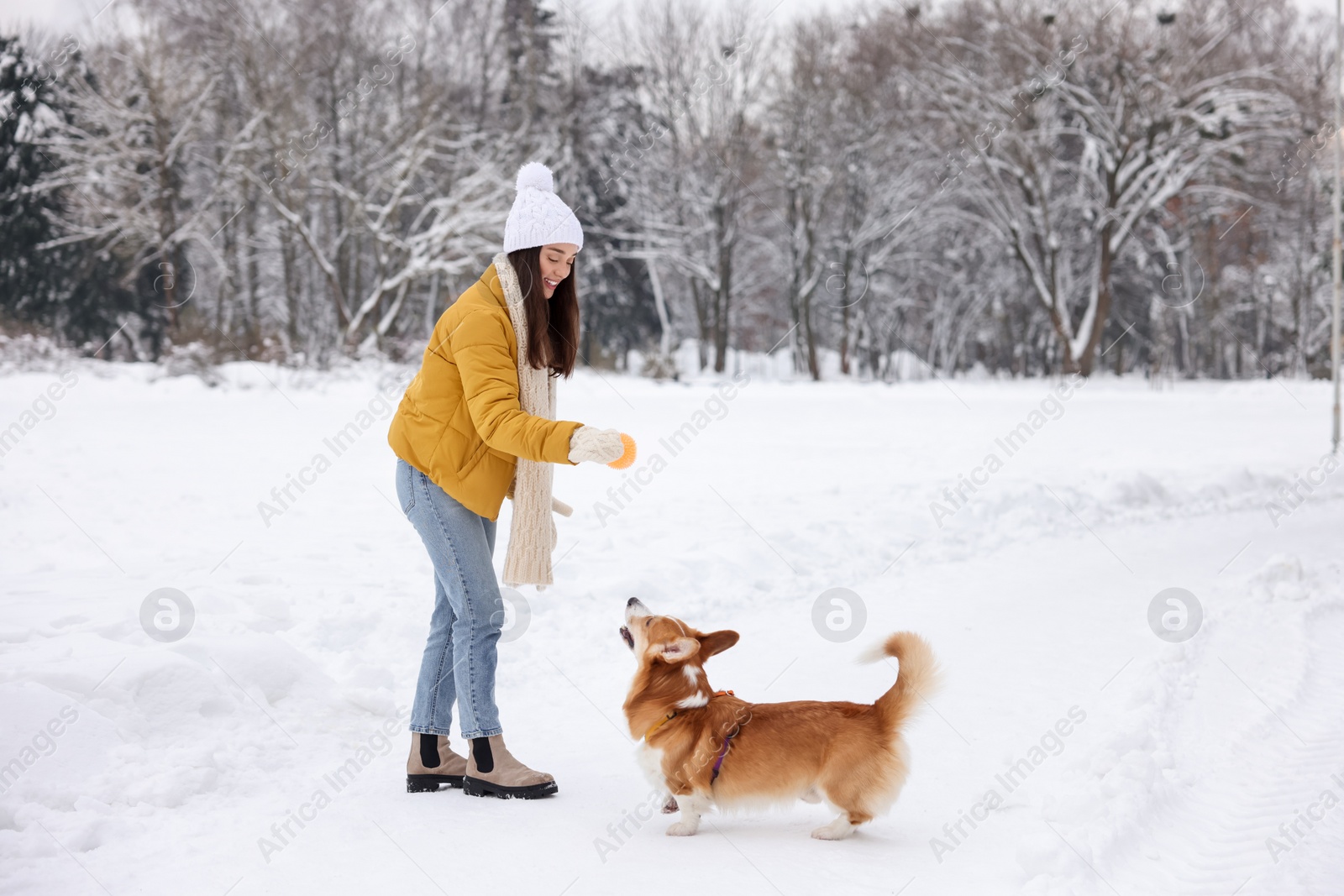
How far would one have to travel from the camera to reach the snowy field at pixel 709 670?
342 cm

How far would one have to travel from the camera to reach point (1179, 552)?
29.2 ft

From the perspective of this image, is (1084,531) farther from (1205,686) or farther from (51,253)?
(51,253)

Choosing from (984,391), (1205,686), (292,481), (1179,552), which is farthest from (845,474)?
(984,391)

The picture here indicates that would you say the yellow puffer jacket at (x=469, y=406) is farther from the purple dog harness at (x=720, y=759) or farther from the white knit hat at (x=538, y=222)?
the purple dog harness at (x=720, y=759)

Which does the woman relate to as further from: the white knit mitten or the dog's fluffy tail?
the dog's fluffy tail
